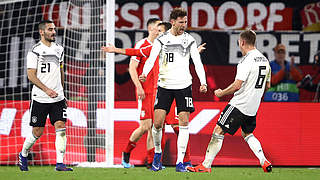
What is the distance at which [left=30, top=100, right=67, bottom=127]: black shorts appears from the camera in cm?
891

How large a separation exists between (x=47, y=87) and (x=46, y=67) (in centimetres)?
28

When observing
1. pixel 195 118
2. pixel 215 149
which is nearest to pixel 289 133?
pixel 195 118

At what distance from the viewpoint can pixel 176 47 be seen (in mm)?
8328

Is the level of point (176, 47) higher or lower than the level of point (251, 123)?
higher

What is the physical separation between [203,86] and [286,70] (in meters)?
4.15

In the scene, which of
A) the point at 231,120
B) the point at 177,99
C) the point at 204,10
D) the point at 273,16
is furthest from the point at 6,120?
the point at 273,16

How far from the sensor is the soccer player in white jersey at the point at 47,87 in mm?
8812

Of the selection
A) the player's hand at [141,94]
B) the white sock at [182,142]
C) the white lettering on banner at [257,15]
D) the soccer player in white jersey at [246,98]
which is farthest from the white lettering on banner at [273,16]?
the white sock at [182,142]

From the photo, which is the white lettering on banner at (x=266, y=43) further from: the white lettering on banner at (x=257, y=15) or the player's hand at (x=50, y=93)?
the player's hand at (x=50, y=93)

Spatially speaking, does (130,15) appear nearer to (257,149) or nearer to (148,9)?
(148,9)

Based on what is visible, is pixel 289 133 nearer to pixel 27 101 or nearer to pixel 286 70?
pixel 286 70

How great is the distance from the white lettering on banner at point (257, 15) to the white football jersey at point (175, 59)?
427 centimetres

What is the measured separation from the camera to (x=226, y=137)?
37.5 feet

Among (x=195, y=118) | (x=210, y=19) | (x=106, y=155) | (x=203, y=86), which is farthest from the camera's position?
(x=210, y=19)
